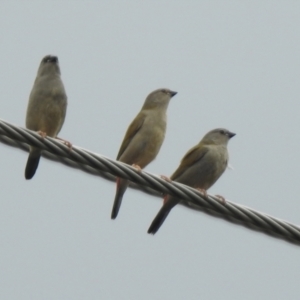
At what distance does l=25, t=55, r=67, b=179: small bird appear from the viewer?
28.0 ft

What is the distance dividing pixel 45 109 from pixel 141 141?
4.27 ft

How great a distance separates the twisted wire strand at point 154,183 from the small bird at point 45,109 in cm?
227

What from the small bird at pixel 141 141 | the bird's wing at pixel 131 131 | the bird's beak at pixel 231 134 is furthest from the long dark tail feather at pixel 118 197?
the bird's beak at pixel 231 134

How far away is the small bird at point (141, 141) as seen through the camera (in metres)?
9.32

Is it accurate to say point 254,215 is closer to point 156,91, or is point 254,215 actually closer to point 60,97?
point 60,97

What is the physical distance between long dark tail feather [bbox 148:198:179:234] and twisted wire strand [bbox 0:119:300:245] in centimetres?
248

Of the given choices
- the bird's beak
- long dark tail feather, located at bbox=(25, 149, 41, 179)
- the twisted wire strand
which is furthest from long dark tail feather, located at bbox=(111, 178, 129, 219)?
the twisted wire strand

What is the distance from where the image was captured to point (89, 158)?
575 centimetres

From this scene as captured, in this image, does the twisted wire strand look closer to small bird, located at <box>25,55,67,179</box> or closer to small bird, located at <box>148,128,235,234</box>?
small bird, located at <box>25,55,67,179</box>

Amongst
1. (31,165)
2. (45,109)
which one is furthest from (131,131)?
(31,165)

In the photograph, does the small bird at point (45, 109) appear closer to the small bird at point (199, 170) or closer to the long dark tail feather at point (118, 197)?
the long dark tail feather at point (118, 197)

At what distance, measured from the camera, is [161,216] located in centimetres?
877

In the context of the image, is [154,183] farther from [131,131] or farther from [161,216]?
[131,131]

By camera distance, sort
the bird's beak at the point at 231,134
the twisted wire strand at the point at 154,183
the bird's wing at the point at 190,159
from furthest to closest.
A: the bird's beak at the point at 231,134, the bird's wing at the point at 190,159, the twisted wire strand at the point at 154,183
